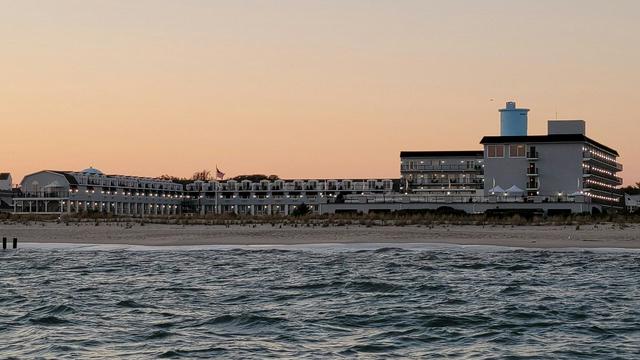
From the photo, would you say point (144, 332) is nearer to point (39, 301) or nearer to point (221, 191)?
point (39, 301)

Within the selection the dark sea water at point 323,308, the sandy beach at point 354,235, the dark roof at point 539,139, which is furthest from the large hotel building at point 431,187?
the dark sea water at point 323,308

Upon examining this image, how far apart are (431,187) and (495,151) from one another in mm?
27018

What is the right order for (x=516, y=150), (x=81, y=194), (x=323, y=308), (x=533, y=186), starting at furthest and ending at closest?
(x=81, y=194) → (x=516, y=150) → (x=533, y=186) → (x=323, y=308)

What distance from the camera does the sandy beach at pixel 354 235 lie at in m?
49.9

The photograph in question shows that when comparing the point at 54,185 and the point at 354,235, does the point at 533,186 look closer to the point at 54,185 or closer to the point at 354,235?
the point at 354,235

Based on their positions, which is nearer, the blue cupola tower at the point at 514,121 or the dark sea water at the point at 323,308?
the dark sea water at the point at 323,308

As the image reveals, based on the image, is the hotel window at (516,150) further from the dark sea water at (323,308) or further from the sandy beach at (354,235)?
the dark sea water at (323,308)

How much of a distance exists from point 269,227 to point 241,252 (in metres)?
21.3

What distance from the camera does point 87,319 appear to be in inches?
801

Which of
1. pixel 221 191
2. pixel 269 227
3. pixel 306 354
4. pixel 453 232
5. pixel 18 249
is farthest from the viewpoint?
pixel 221 191

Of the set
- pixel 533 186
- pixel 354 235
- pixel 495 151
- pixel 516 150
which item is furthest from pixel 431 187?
pixel 354 235

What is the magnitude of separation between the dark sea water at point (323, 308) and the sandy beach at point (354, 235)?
12307mm

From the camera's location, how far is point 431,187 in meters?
148

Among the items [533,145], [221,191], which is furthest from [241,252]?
[221,191]
